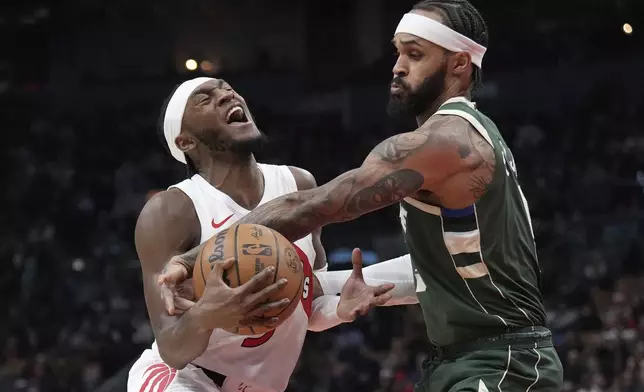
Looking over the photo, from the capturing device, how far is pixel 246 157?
4.05m

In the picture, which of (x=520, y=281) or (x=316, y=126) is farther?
(x=316, y=126)

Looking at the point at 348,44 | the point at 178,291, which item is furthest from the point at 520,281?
the point at 348,44

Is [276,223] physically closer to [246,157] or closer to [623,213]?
[246,157]

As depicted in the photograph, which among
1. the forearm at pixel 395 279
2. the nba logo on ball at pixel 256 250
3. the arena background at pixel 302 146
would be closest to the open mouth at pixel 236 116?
the forearm at pixel 395 279

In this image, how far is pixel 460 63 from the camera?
332 centimetres

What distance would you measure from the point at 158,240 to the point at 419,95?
1.18 m

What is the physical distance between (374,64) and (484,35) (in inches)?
382

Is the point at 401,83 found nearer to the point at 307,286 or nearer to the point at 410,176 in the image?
the point at 410,176

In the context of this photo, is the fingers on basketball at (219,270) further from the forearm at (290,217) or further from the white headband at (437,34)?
the white headband at (437,34)

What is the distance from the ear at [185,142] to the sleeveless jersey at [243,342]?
0.17 m

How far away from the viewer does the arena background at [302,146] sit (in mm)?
9828

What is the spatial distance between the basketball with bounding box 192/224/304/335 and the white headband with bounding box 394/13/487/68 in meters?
0.88

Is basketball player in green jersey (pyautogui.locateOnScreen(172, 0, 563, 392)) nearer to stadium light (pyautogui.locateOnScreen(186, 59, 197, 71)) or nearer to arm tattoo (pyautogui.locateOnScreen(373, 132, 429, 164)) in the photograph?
arm tattoo (pyautogui.locateOnScreen(373, 132, 429, 164))

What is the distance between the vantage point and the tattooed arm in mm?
2934
